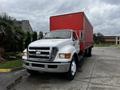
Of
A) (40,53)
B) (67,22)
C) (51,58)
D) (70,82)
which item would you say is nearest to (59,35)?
(40,53)

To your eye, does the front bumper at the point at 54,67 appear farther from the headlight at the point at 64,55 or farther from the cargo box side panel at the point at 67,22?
the cargo box side panel at the point at 67,22

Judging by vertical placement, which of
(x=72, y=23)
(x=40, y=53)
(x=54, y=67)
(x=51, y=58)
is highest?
Result: (x=72, y=23)

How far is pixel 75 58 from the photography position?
8289mm

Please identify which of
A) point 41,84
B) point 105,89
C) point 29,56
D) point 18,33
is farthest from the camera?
point 18,33

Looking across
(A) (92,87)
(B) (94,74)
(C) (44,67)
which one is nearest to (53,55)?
(C) (44,67)

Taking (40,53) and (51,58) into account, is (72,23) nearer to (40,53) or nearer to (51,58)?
(40,53)

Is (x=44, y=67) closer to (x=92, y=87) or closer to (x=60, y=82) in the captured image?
(x=60, y=82)

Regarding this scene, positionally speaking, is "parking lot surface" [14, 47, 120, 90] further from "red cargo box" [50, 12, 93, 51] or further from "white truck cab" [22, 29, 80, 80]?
"red cargo box" [50, 12, 93, 51]

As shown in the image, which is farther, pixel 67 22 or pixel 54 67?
pixel 67 22

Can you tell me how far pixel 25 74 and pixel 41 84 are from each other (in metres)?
1.87

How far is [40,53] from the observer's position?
7273 millimetres

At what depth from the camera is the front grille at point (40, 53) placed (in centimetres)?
712

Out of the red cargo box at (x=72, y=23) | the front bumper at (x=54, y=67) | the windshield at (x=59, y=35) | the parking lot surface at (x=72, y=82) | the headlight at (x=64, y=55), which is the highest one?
the red cargo box at (x=72, y=23)

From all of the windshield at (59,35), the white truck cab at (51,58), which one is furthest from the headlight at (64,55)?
the windshield at (59,35)
